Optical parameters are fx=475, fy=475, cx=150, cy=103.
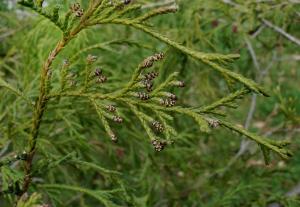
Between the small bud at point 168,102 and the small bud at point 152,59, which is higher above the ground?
the small bud at point 152,59

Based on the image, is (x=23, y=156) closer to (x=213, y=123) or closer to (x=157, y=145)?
(x=157, y=145)

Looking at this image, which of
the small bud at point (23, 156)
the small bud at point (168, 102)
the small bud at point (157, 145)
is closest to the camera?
the small bud at point (157, 145)

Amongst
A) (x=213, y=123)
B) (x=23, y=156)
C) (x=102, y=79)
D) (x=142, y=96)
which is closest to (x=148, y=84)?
(x=142, y=96)

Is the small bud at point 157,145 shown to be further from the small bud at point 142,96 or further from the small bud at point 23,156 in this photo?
the small bud at point 23,156

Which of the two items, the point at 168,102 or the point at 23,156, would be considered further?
the point at 23,156

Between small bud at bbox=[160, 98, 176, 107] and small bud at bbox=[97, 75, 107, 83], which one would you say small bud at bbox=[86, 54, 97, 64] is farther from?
small bud at bbox=[160, 98, 176, 107]

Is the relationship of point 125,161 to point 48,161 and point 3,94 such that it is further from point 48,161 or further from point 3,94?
point 48,161

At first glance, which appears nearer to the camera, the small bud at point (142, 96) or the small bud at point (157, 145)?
the small bud at point (157, 145)

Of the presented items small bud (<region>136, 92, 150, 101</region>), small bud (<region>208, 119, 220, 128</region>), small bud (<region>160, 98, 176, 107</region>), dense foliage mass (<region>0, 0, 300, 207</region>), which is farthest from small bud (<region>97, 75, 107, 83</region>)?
small bud (<region>208, 119, 220, 128</region>)

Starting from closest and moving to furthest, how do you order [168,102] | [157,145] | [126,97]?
[157,145], [168,102], [126,97]

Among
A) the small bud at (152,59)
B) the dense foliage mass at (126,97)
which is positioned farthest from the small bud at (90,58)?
the small bud at (152,59)
